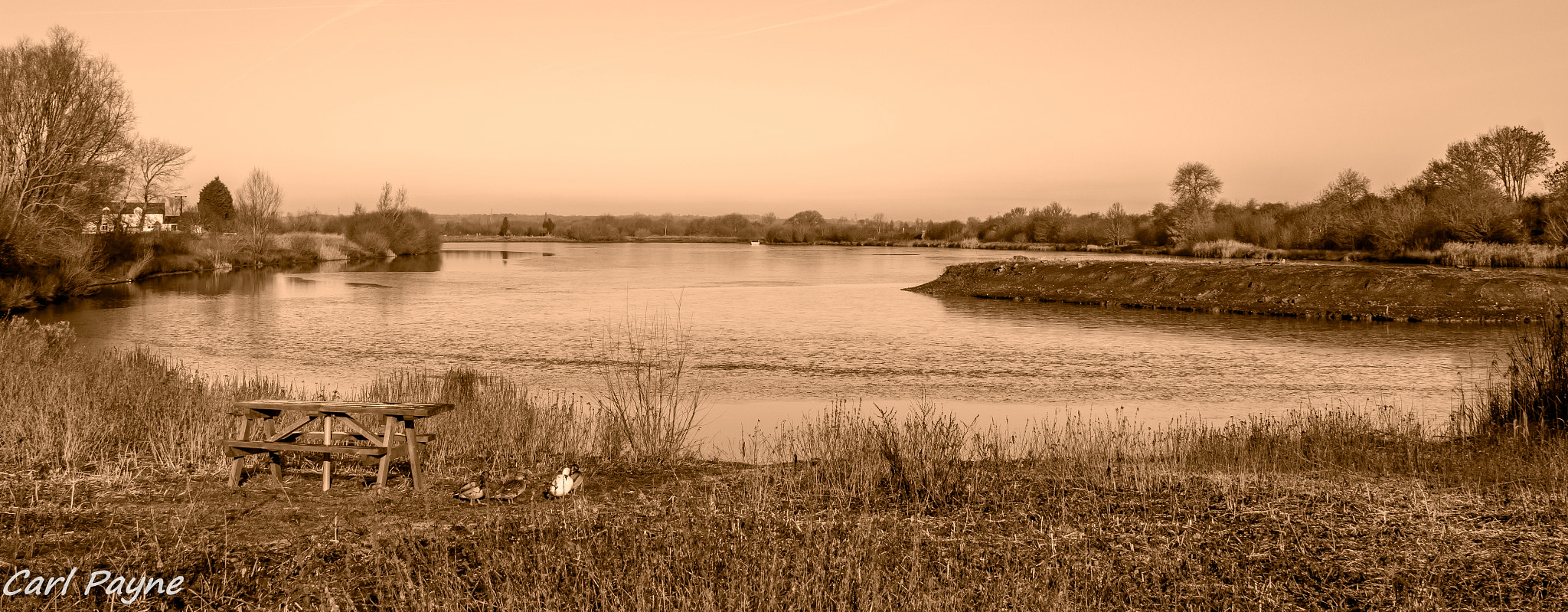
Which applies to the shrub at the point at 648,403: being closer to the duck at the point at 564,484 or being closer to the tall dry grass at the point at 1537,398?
the duck at the point at 564,484

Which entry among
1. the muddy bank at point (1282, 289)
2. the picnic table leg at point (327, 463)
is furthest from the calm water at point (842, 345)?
the picnic table leg at point (327, 463)

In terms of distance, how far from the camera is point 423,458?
938 centimetres

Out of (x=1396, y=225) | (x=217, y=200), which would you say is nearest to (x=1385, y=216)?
(x=1396, y=225)

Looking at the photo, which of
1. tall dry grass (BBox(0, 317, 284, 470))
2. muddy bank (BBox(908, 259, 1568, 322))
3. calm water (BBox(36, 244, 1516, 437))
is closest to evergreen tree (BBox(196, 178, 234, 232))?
calm water (BBox(36, 244, 1516, 437))

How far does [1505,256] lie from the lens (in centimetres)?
4988

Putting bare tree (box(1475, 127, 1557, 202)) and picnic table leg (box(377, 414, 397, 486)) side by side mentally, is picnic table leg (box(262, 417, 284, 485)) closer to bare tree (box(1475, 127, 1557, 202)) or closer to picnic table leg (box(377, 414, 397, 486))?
picnic table leg (box(377, 414, 397, 486))

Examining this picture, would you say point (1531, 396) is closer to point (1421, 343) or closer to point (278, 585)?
point (278, 585)

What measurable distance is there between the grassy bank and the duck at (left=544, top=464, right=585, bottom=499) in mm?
192

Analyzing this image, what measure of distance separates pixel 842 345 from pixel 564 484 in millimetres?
15313

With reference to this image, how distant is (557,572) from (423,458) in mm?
4157

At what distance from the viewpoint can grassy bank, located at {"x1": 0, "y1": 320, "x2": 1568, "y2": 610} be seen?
18.4 feet

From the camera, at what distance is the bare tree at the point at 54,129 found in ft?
116

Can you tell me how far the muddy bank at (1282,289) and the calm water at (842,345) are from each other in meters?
1.77

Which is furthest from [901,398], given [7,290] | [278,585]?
[7,290]
